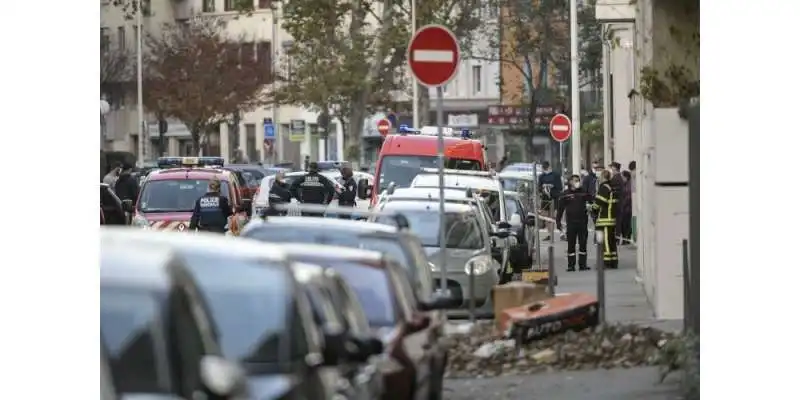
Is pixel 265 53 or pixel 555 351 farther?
pixel 265 53

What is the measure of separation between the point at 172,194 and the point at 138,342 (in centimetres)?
286

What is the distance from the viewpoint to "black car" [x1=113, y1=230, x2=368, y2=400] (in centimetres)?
627

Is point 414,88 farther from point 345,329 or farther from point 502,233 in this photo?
point 345,329

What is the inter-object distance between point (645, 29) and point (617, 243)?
1.12 meters

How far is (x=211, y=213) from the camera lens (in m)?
8.26

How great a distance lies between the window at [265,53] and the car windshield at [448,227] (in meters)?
1.05

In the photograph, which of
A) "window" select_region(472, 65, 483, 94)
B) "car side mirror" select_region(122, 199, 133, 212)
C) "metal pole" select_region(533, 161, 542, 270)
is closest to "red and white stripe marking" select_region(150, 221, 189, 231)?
"car side mirror" select_region(122, 199, 133, 212)

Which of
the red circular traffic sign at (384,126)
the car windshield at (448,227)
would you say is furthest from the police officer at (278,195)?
the red circular traffic sign at (384,126)

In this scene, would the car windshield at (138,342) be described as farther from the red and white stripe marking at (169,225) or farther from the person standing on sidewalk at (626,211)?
the person standing on sidewalk at (626,211)

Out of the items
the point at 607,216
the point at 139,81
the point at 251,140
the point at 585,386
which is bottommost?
the point at 585,386

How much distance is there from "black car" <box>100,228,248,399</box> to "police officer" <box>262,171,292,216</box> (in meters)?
1.42

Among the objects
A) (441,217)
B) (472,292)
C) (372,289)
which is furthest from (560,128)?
(372,289)
